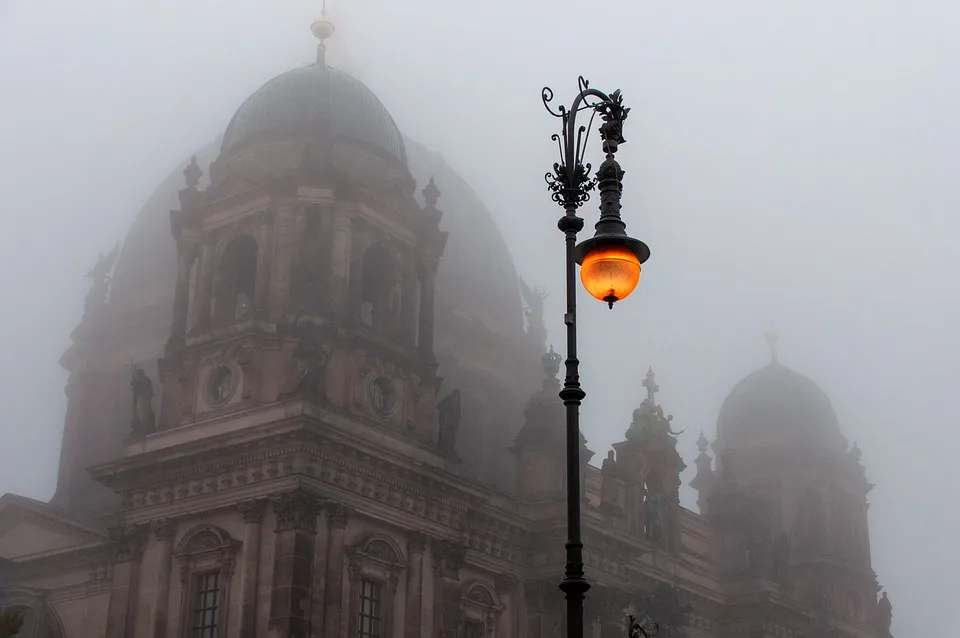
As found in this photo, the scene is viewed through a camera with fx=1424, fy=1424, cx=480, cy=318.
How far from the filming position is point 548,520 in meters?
46.9

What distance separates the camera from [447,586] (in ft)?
138

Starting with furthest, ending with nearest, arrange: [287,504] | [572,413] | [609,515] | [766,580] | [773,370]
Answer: [773,370] < [766,580] < [609,515] < [287,504] < [572,413]

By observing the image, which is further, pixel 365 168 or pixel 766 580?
pixel 766 580

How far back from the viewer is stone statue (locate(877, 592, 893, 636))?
6794 centimetres

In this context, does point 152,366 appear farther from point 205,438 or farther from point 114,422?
point 205,438

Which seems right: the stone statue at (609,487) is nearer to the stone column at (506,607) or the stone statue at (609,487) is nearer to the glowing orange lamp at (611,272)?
the stone column at (506,607)

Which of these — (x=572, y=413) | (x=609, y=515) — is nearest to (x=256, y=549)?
(x=609, y=515)

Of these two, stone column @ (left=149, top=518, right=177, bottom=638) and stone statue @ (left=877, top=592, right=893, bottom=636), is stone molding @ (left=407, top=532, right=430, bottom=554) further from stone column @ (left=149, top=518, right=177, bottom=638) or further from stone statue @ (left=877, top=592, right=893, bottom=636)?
stone statue @ (left=877, top=592, right=893, bottom=636)

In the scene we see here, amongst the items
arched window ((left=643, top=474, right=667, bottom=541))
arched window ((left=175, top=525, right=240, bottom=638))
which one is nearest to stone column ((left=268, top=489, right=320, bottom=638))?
arched window ((left=175, top=525, right=240, bottom=638))

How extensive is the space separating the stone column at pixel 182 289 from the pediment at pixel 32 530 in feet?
23.7

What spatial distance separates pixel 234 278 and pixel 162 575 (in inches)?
371

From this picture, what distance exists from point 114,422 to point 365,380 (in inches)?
640

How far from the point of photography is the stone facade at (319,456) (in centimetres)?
3869

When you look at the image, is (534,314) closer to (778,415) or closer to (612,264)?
(778,415)
